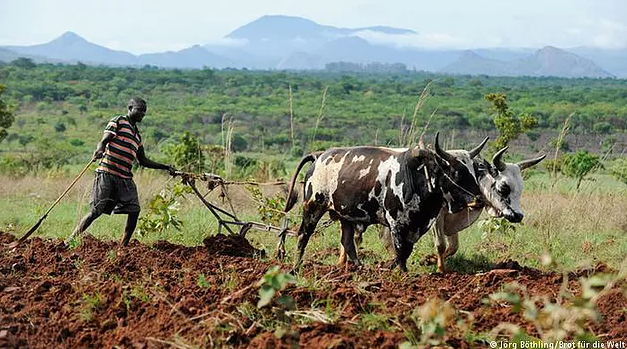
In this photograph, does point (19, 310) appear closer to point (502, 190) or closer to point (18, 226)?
point (502, 190)

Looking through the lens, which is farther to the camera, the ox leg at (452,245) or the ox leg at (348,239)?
the ox leg at (452,245)

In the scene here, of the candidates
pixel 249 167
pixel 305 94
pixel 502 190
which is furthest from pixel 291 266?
pixel 305 94

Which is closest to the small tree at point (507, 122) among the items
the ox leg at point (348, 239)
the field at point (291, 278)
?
the field at point (291, 278)

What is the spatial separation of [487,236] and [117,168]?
4.49 metres

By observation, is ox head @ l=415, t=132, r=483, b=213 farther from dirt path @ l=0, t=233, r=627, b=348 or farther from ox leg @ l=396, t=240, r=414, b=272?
dirt path @ l=0, t=233, r=627, b=348

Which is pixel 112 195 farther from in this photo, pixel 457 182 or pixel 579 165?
pixel 579 165

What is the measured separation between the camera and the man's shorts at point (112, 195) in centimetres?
854

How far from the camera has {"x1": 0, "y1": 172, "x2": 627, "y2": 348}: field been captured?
5.11m

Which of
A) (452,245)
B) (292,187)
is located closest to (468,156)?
(452,245)

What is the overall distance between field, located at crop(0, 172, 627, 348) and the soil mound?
13 millimetres

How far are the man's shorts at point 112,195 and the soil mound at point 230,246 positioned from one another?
2.85 feet

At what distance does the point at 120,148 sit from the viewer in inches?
337

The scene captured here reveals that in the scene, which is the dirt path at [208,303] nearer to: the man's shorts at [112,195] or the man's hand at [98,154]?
the man's shorts at [112,195]

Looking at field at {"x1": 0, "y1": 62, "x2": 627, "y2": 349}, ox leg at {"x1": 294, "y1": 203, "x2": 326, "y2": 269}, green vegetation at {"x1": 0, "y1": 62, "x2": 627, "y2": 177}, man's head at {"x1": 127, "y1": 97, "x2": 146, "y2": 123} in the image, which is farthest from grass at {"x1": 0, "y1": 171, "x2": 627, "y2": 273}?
green vegetation at {"x1": 0, "y1": 62, "x2": 627, "y2": 177}
